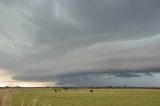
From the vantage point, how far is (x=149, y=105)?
88.2 ft

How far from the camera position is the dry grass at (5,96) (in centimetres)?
345

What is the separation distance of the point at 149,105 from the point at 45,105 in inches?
946

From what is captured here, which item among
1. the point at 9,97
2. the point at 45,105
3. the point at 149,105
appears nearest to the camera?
the point at 9,97

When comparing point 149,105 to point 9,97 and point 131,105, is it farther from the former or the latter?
point 9,97

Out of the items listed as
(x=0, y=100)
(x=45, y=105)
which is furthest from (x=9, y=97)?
(x=45, y=105)

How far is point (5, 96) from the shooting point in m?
3.51

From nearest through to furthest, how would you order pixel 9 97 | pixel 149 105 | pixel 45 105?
pixel 9 97, pixel 45 105, pixel 149 105

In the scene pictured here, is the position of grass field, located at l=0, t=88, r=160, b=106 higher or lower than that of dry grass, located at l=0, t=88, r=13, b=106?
higher

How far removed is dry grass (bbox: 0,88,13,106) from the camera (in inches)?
136

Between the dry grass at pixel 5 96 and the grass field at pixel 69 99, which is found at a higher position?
the grass field at pixel 69 99

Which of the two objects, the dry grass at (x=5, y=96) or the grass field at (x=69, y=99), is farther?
the grass field at (x=69, y=99)

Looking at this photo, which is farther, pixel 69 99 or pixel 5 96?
A: pixel 69 99

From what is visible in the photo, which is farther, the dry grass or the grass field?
the grass field

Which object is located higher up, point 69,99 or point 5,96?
point 69,99
